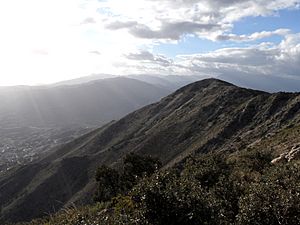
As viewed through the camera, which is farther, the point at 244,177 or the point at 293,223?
the point at 244,177

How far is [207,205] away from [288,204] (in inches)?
126

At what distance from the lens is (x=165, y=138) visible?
121438 millimetres

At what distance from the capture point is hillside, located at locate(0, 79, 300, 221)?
3767 inches

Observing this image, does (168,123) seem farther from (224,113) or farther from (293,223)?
(293,223)

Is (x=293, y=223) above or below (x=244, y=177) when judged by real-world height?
above

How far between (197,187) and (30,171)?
153m

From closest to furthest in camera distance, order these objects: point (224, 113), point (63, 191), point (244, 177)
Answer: point (244, 177) → point (224, 113) → point (63, 191)

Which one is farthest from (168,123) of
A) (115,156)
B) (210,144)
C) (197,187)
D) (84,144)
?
(197,187)

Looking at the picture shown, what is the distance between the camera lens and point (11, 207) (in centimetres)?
12350

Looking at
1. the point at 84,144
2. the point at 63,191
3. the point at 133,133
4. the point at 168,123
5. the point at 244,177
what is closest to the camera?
the point at 244,177

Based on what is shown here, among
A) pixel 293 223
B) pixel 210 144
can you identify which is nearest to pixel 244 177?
pixel 293 223

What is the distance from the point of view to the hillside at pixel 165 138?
95688 mm

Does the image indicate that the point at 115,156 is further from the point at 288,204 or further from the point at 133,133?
the point at 288,204

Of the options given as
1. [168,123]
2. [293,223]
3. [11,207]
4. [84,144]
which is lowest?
[11,207]
